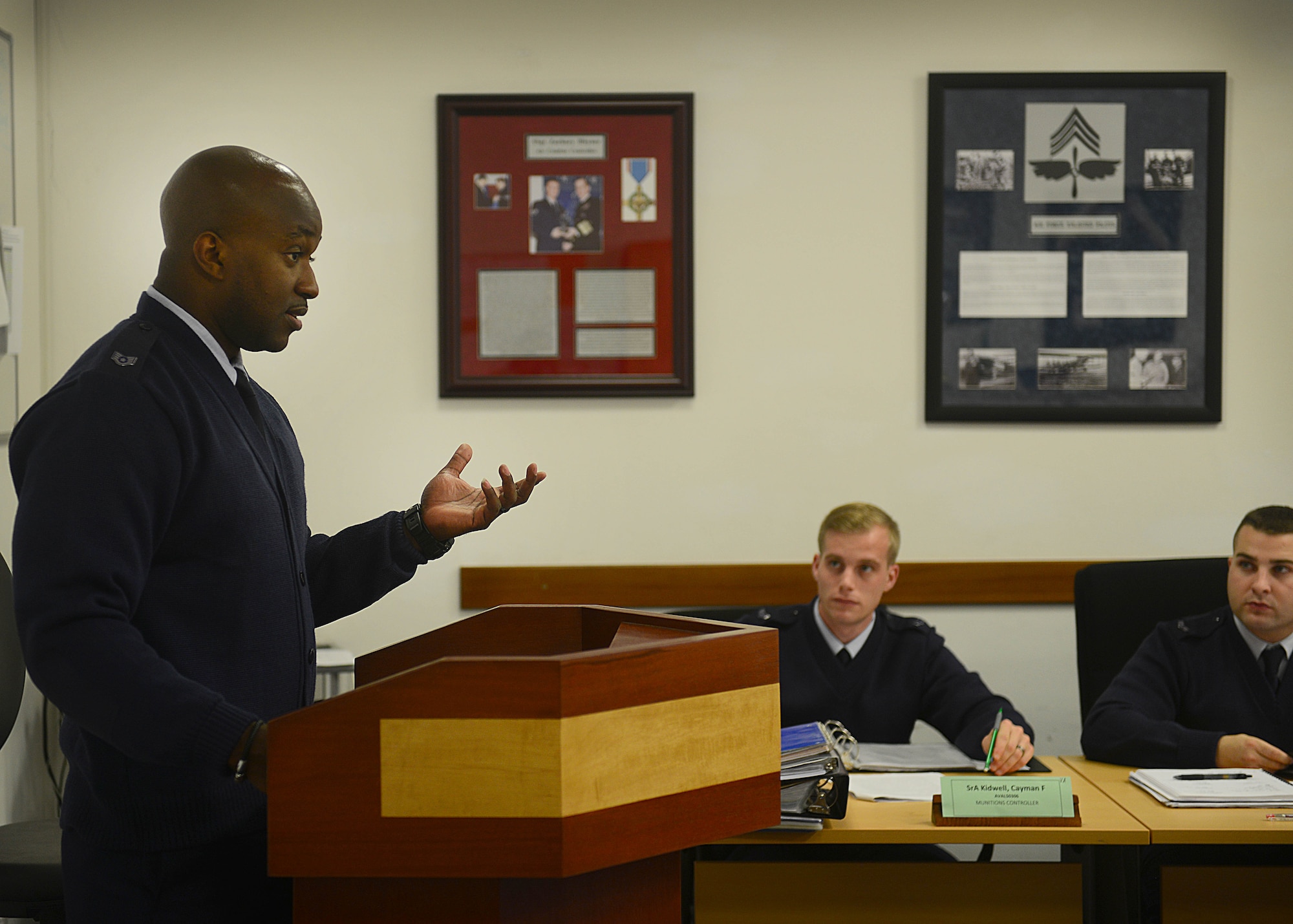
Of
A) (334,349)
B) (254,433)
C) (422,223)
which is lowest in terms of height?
(254,433)

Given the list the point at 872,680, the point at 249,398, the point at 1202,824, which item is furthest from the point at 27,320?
the point at 1202,824

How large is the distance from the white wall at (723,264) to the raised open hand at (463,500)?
5.78ft

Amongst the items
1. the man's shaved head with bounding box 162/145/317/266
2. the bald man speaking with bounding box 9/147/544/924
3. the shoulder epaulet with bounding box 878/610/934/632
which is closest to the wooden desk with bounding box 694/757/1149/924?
the shoulder epaulet with bounding box 878/610/934/632

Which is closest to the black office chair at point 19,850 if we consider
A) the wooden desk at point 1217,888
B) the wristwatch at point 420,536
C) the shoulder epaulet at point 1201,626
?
the wristwatch at point 420,536

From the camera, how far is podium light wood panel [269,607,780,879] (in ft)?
2.98

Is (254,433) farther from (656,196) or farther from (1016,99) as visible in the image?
(1016,99)

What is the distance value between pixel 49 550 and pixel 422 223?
92.7 inches

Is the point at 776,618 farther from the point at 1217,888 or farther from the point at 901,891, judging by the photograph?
the point at 1217,888

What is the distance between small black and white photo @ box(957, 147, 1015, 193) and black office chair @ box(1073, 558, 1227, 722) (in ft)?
3.77

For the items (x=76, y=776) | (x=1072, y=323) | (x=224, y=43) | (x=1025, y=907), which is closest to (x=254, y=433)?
(x=76, y=776)

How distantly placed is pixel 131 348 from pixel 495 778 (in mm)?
589

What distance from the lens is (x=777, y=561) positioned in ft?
10.8

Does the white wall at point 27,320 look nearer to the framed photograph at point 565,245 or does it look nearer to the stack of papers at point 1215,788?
the framed photograph at point 565,245

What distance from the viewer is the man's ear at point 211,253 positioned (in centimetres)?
121
